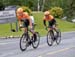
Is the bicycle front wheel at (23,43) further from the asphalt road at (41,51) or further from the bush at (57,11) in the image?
the bush at (57,11)

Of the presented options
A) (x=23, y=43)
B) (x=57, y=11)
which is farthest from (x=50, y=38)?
(x=57, y=11)

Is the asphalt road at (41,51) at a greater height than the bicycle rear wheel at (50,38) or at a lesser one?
greater

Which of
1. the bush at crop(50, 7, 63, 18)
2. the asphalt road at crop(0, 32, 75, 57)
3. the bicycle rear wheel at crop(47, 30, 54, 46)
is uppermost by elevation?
the asphalt road at crop(0, 32, 75, 57)

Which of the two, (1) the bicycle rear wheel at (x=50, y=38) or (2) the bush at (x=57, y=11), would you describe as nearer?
(1) the bicycle rear wheel at (x=50, y=38)

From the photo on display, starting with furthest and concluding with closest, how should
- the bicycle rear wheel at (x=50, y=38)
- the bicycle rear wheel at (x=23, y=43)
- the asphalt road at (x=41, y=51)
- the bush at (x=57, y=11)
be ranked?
the bush at (x=57, y=11), the bicycle rear wheel at (x=50, y=38), the bicycle rear wheel at (x=23, y=43), the asphalt road at (x=41, y=51)

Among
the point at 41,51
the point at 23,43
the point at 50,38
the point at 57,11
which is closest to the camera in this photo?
the point at 41,51

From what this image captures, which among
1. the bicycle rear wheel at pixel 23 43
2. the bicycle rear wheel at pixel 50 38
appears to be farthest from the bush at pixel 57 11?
the bicycle rear wheel at pixel 23 43

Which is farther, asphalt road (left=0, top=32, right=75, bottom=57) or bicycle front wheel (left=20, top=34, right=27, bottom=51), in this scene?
bicycle front wheel (left=20, top=34, right=27, bottom=51)

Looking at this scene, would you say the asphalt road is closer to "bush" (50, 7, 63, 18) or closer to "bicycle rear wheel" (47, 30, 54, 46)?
"bicycle rear wheel" (47, 30, 54, 46)

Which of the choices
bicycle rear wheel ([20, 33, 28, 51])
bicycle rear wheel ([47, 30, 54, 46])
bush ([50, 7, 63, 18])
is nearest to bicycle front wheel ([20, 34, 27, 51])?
bicycle rear wheel ([20, 33, 28, 51])

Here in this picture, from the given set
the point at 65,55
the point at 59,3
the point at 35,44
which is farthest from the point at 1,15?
the point at 59,3

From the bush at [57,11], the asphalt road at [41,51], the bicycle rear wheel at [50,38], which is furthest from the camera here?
the bush at [57,11]

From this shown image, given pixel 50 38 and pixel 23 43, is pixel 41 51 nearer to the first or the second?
pixel 23 43

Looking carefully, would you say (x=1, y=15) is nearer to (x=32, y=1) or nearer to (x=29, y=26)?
(x=29, y=26)
